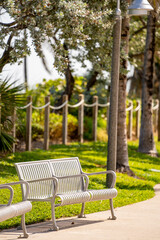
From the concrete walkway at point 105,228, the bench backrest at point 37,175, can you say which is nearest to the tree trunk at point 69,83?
the concrete walkway at point 105,228

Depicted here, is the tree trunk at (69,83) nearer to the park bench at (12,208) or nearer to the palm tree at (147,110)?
the palm tree at (147,110)

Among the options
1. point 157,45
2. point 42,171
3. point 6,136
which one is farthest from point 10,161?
point 157,45

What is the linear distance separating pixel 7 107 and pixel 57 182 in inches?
237

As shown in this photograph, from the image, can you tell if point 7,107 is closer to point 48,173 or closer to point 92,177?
point 92,177

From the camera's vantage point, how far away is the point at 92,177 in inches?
461

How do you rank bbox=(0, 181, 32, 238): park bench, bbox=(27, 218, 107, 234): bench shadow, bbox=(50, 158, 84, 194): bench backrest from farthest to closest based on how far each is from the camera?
bbox=(50, 158, 84, 194): bench backrest < bbox=(27, 218, 107, 234): bench shadow < bbox=(0, 181, 32, 238): park bench

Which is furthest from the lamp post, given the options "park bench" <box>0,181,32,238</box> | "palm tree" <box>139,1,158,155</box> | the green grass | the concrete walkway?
"palm tree" <box>139,1,158,155</box>

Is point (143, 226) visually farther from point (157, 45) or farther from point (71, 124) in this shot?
point (157, 45)

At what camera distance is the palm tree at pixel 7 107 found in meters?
12.6

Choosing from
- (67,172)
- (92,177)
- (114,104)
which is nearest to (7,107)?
(92,177)

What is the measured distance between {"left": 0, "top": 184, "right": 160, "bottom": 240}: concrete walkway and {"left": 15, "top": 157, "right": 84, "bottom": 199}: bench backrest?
45 cm

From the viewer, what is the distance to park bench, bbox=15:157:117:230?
715cm

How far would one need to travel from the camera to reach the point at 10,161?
12.7 m

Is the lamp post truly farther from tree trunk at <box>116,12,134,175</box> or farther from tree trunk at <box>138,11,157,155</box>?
tree trunk at <box>138,11,157,155</box>
